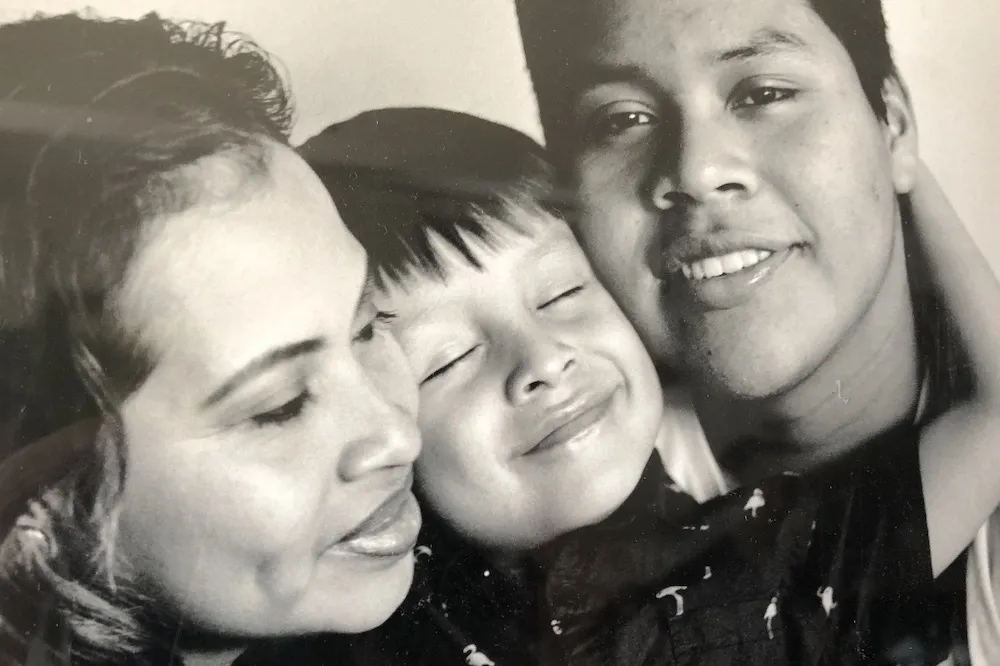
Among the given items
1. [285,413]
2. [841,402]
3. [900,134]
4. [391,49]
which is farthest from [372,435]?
[900,134]

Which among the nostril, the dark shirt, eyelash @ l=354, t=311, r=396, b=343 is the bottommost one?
the dark shirt

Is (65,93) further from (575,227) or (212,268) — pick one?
(575,227)

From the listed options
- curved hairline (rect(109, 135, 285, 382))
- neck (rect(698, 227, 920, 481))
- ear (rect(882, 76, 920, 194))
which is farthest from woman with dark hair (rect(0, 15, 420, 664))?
ear (rect(882, 76, 920, 194))

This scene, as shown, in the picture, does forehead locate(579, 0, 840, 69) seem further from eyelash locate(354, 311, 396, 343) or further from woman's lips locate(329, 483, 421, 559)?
woman's lips locate(329, 483, 421, 559)

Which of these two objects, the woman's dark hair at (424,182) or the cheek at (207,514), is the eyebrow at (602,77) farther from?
the cheek at (207,514)

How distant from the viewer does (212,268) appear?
25.0 inches

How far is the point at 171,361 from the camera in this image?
629 mm

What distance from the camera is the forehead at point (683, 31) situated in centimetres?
73

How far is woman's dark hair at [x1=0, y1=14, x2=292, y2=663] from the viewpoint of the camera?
0.63 metres

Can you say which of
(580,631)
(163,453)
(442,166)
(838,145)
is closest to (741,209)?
(838,145)

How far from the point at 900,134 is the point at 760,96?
0.15 meters

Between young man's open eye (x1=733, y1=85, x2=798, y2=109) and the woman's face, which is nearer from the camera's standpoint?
the woman's face

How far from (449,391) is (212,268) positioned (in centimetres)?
21

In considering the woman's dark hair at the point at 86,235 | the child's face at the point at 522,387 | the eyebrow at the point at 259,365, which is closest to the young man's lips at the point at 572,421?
the child's face at the point at 522,387
